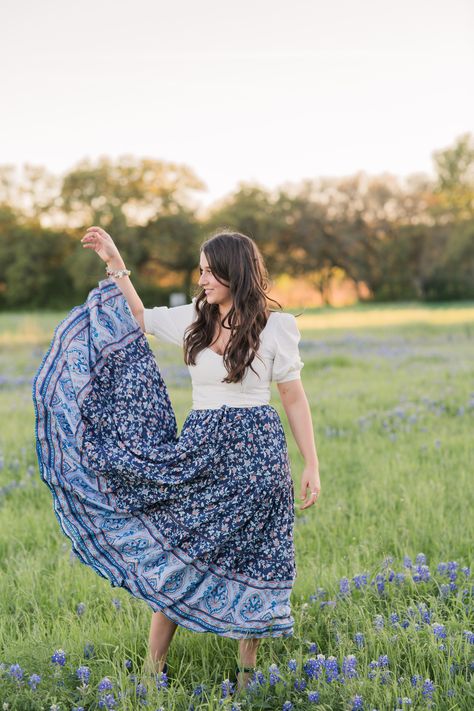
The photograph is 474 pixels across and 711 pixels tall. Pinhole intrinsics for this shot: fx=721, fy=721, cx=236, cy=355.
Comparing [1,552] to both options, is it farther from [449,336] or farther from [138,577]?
[449,336]

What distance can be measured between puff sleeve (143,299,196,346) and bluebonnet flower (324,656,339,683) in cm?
157

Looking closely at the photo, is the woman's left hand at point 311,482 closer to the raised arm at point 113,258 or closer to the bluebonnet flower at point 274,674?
the bluebonnet flower at point 274,674

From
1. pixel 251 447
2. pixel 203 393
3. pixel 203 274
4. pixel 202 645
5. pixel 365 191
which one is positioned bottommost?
pixel 202 645

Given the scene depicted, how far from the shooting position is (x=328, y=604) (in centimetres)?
374

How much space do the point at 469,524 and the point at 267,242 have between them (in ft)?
164

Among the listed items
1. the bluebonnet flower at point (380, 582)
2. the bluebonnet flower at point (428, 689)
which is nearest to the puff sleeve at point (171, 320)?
the bluebonnet flower at point (380, 582)

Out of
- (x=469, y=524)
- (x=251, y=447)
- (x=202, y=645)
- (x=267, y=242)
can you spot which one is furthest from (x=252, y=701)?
(x=267, y=242)

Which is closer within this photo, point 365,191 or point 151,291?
point 151,291

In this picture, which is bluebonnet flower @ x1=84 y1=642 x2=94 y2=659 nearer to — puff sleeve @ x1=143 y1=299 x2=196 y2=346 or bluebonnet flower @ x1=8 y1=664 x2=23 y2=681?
bluebonnet flower @ x1=8 y1=664 x2=23 y2=681

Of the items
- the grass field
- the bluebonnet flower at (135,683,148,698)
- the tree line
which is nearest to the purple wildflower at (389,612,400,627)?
the grass field

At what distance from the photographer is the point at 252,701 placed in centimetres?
307

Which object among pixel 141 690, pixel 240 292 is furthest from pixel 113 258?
Result: pixel 141 690

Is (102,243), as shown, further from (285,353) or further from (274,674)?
(274,674)

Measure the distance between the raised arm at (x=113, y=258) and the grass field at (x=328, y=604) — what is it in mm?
1595
